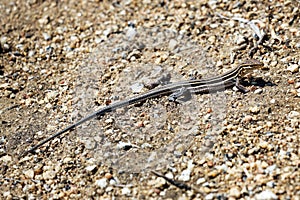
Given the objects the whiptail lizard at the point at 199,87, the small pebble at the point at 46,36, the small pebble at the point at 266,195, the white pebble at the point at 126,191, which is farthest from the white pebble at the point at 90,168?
the small pebble at the point at 46,36

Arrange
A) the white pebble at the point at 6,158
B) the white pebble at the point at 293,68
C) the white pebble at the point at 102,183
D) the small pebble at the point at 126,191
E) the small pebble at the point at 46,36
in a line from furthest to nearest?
the small pebble at the point at 46,36
the white pebble at the point at 293,68
the white pebble at the point at 6,158
the white pebble at the point at 102,183
the small pebble at the point at 126,191

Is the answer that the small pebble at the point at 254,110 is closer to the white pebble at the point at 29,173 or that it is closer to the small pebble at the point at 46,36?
the white pebble at the point at 29,173

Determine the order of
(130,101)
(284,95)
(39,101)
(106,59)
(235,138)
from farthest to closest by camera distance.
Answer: (106,59) < (39,101) < (130,101) < (284,95) < (235,138)

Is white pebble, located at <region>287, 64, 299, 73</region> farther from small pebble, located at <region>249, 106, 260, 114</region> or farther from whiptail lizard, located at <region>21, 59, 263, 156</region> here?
small pebble, located at <region>249, 106, 260, 114</region>

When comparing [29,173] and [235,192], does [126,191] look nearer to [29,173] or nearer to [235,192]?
[235,192]

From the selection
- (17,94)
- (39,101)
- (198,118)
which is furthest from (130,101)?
(17,94)

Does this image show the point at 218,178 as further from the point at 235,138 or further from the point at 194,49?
the point at 194,49

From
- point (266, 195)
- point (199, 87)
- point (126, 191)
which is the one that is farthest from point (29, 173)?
point (266, 195)

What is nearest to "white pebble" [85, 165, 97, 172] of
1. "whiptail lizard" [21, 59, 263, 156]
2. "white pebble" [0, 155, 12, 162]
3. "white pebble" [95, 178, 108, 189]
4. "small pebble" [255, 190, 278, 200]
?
"white pebble" [95, 178, 108, 189]
